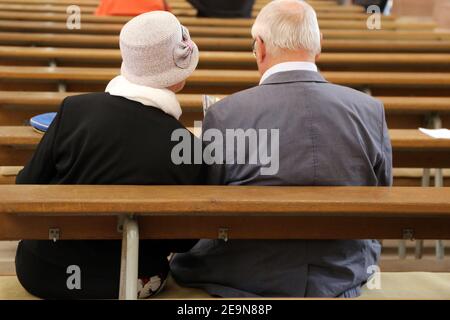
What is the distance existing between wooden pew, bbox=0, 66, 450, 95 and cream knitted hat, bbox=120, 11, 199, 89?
127cm

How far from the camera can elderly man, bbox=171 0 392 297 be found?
74.5 inches

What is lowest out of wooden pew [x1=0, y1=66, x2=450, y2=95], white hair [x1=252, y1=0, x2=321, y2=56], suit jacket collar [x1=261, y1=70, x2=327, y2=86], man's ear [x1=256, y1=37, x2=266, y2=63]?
wooden pew [x1=0, y1=66, x2=450, y2=95]

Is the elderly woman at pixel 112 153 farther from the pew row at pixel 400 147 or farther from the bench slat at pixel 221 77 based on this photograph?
the bench slat at pixel 221 77

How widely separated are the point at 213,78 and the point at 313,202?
66.8 inches

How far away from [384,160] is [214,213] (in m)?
0.63

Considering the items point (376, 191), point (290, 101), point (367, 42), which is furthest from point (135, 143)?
point (367, 42)

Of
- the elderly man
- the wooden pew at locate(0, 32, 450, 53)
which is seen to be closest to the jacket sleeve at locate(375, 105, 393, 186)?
the elderly man

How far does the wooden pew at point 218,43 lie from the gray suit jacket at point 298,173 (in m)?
2.07

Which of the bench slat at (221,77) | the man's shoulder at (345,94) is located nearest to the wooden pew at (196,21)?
the bench slat at (221,77)

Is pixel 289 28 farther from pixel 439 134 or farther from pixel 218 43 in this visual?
pixel 218 43

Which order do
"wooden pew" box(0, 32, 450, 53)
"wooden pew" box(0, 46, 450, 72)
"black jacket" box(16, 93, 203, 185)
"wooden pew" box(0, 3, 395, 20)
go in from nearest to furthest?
"black jacket" box(16, 93, 203, 185)
"wooden pew" box(0, 46, 450, 72)
"wooden pew" box(0, 32, 450, 53)
"wooden pew" box(0, 3, 395, 20)

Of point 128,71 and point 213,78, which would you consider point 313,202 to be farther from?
point 213,78

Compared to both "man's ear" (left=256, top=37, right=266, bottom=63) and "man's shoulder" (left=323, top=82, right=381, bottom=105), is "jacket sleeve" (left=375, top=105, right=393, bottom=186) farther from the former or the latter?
"man's ear" (left=256, top=37, right=266, bottom=63)

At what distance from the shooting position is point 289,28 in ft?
6.66
